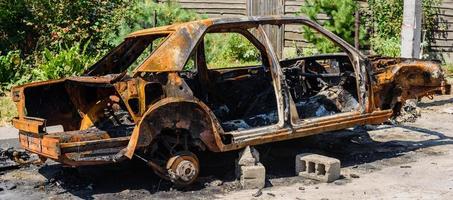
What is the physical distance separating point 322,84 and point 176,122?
2730mm

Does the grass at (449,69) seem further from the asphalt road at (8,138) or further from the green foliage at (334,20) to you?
the asphalt road at (8,138)

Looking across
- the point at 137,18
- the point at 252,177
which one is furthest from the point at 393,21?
the point at 252,177

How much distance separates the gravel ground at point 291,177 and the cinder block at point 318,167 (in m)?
0.07

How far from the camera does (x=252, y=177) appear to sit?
19.4ft

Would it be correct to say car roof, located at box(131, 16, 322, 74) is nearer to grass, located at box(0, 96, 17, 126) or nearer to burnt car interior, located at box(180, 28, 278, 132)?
burnt car interior, located at box(180, 28, 278, 132)

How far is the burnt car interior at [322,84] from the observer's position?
7.33 metres

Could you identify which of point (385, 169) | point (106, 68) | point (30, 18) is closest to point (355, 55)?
point (385, 169)

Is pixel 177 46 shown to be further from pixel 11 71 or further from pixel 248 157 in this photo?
pixel 11 71

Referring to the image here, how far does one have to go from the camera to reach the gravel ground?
581cm

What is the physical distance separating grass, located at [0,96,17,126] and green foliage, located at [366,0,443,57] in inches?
347

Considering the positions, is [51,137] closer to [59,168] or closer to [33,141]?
[33,141]

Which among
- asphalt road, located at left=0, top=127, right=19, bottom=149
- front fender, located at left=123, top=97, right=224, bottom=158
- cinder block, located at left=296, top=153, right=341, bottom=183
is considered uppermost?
front fender, located at left=123, top=97, right=224, bottom=158

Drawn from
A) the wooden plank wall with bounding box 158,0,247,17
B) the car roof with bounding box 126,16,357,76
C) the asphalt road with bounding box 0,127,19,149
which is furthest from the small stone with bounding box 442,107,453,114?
the wooden plank wall with bounding box 158,0,247,17

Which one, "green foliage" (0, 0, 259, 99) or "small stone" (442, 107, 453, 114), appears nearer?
"small stone" (442, 107, 453, 114)
